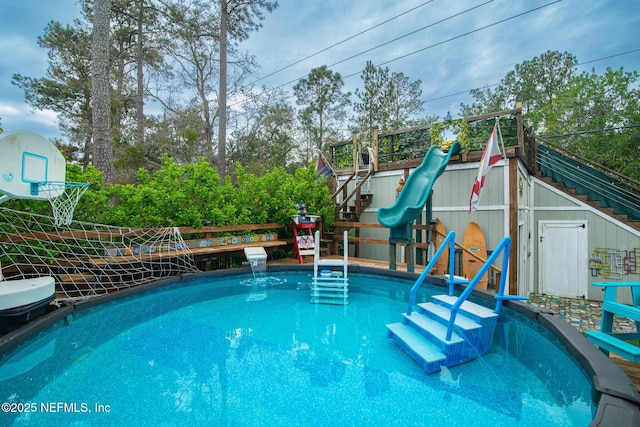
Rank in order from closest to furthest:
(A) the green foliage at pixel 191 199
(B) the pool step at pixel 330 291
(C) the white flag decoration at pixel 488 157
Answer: (B) the pool step at pixel 330 291 < (A) the green foliage at pixel 191 199 < (C) the white flag decoration at pixel 488 157

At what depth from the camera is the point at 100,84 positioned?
653 cm

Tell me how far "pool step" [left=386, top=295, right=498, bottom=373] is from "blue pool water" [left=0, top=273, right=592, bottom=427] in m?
0.10

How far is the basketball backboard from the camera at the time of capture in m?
3.22

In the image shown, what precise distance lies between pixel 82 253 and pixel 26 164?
6.39ft

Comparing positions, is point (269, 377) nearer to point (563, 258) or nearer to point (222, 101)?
point (563, 258)

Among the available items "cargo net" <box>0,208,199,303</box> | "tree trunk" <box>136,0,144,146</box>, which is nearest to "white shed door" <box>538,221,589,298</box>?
"cargo net" <box>0,208,199,303</box>

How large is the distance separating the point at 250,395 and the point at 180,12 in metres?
14.0

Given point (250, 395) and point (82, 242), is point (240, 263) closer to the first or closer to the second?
point (82, 242)

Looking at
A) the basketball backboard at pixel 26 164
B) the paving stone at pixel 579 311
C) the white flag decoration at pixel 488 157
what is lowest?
the paving stone at pixel 579 311

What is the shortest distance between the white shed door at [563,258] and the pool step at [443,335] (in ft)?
21.8

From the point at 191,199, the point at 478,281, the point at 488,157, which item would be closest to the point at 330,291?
the point at 478,281

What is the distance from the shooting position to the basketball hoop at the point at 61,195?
12.2 ft

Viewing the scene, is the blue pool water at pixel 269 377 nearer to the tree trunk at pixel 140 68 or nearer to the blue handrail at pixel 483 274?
the blue handrail at pixel 483 274

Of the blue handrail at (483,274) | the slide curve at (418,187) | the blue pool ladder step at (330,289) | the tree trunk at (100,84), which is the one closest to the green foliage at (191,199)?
the tree trunk at (100,84)
